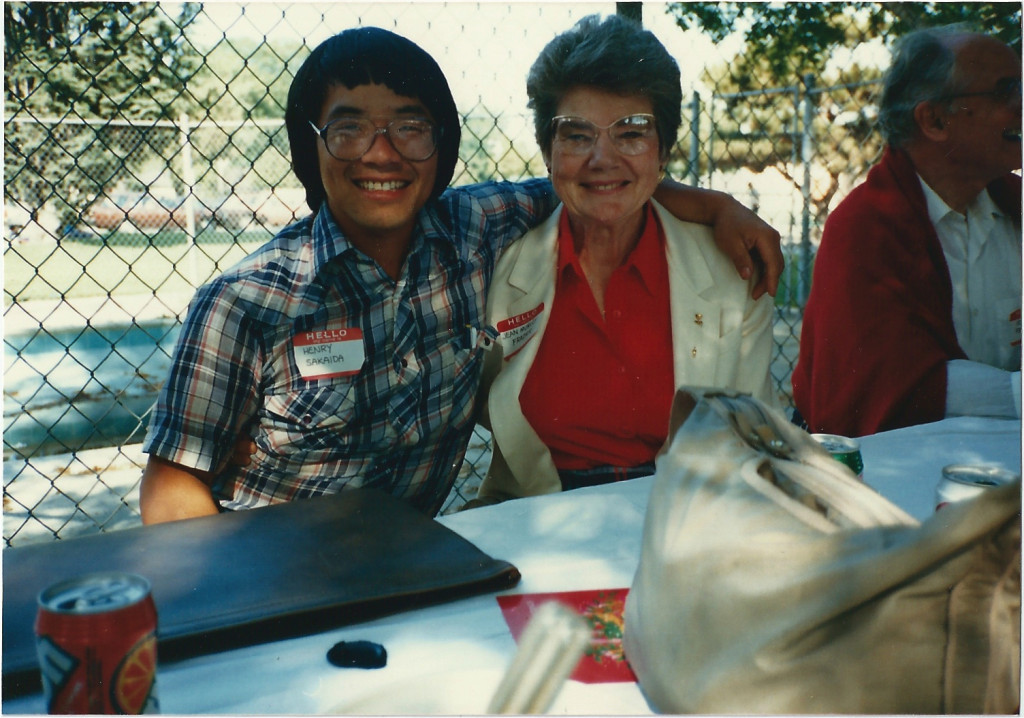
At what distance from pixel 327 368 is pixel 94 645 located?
1078mm

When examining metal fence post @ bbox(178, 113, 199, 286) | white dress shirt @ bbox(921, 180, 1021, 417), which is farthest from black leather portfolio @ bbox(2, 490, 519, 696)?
white dress shirt @ bbox(921, 180, 1021, 417)

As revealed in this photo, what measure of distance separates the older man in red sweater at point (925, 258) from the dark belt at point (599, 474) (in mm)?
717

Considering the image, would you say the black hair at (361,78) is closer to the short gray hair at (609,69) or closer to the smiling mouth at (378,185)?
the smiling mouth at (378,185)

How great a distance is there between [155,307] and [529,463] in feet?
32.4

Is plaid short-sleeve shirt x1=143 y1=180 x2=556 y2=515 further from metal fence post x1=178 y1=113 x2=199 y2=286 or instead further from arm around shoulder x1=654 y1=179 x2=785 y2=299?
metal fence post x1=178 y1=113 x2=199 y2=286

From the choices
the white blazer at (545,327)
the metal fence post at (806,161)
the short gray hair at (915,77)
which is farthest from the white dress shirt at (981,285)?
the metal fence post at (806,161)

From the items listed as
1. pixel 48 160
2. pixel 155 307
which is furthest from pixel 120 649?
pixel 155 307

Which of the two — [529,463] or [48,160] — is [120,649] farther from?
[48,160]

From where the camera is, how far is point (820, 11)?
3.88 meters

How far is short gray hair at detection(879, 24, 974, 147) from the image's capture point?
2.51m

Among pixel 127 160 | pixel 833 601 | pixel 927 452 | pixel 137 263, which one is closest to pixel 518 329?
pixel 927 452

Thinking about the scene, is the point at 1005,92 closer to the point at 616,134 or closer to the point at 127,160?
the point at 616,134

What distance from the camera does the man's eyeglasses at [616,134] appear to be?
2.05m

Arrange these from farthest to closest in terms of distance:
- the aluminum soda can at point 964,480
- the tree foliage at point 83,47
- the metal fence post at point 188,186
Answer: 1. the metal fence post at point 188,186
2. the tree foliage at point 83,47
3. the aluminum soda can at point 964,480
